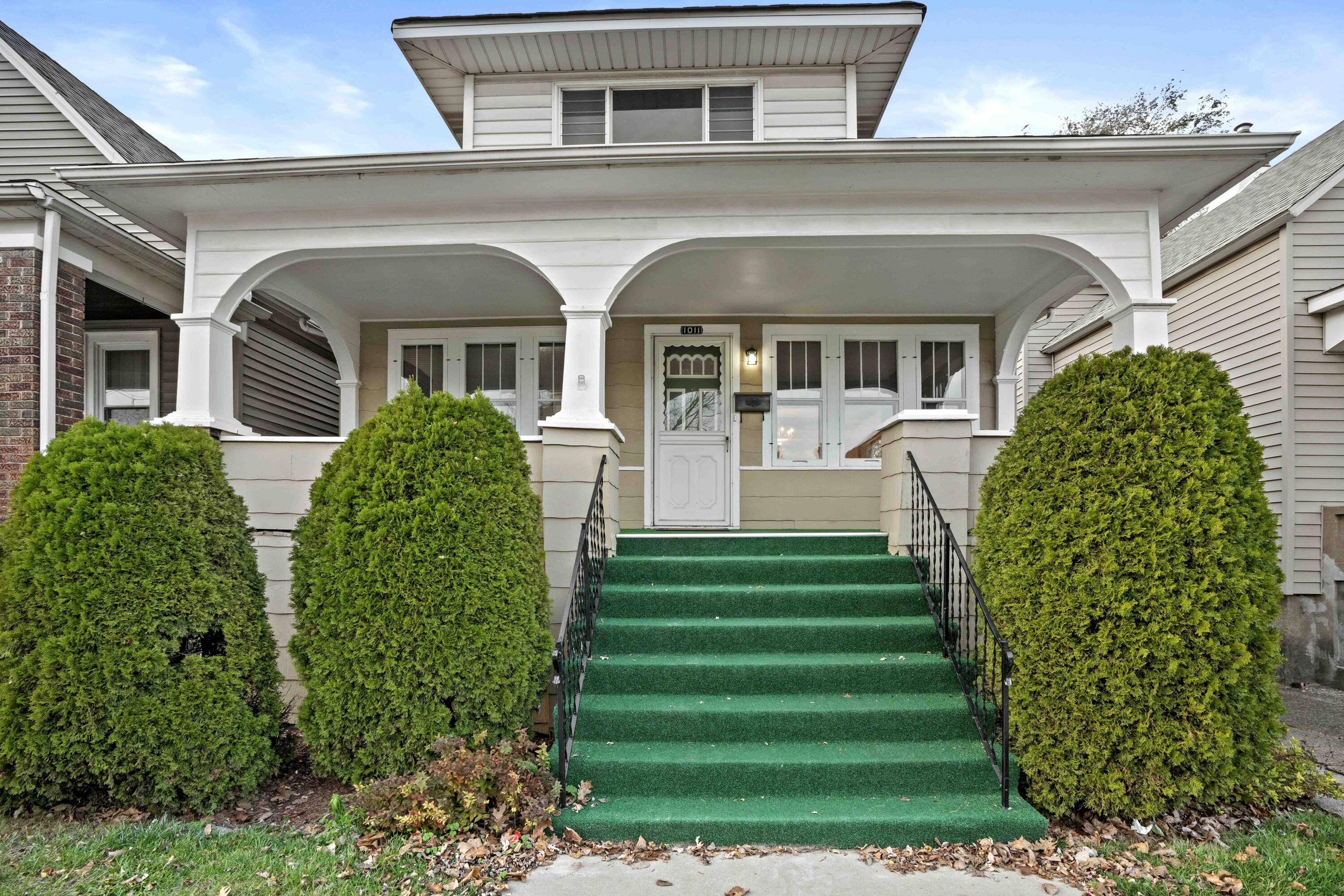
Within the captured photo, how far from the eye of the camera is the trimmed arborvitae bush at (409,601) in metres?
3.32

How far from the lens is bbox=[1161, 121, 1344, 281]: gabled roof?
6.75m

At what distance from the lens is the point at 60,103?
7367 millimetres

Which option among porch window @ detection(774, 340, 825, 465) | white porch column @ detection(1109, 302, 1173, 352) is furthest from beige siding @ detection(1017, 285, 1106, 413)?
white porch column @ detection(1109, 302, 1173, 352)

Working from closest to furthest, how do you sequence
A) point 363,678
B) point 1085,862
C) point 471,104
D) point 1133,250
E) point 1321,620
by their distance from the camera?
1. point 1085,862
2. point 363,678
3. point 1133,250
4. point 1321,620
5. point 471,104

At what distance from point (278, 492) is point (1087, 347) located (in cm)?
959

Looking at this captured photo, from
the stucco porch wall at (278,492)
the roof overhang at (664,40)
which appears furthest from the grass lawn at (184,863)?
the roof overhang at (664,40)

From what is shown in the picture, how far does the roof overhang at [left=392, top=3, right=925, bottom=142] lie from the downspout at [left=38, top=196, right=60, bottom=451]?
3.34 metres

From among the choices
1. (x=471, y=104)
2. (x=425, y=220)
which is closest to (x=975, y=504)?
(x=425, y=220)

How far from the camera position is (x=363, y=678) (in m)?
3.31

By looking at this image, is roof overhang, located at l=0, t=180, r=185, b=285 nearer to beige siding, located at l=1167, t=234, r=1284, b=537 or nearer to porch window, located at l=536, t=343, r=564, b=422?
porch window, located at l=536, t=343, r=564, b=422

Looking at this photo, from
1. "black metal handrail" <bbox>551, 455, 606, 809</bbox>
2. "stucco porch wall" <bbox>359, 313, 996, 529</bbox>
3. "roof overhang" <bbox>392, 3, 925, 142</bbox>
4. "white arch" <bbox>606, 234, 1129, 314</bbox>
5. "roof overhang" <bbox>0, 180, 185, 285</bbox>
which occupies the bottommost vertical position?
"black metal handrail" <bbox>551, 455, 606, 809</bbox>

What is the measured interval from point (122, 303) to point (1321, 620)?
444 inches

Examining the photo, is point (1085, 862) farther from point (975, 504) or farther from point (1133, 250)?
point (1133, 250)

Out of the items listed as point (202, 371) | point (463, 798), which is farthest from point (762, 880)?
point (202, 371)
